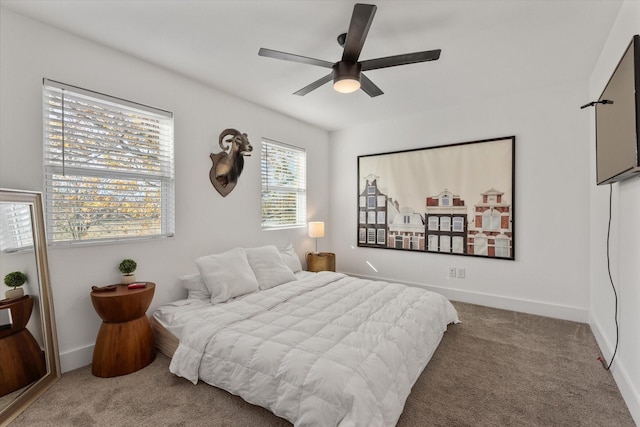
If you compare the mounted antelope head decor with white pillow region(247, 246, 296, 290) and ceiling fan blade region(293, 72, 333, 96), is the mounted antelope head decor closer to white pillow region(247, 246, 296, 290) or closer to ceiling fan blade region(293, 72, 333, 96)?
white pillow region(247, 246, 296, 290)

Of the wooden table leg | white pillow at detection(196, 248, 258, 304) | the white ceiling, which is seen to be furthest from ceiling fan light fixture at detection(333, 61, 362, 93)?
the wooden table leg

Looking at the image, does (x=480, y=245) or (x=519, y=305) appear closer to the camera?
(x=519, y=305)

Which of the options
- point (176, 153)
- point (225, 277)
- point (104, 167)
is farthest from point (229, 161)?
point (225, 277)

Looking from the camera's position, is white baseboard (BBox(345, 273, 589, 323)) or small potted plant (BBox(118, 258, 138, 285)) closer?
small potted plant (BBox(118, 258, 138, 285))

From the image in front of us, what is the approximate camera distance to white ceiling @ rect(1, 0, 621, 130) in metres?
2.05

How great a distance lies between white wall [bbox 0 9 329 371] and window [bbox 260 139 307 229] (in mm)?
153

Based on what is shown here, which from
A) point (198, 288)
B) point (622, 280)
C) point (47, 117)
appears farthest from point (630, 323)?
point (47, 117)

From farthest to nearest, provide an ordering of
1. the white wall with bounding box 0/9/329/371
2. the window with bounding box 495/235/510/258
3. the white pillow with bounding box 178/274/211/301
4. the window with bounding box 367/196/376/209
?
the window with bounding box 367/196/376/209
the window with bounding box 495/235/510/258
the white pillow with bounding box 178/274/211/301
the white wall with bounding box 0/9/329/371

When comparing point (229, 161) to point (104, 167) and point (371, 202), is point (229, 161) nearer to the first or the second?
point (104, 167)

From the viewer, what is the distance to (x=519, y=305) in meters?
3.59

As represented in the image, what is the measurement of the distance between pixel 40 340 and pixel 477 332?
3.66 m

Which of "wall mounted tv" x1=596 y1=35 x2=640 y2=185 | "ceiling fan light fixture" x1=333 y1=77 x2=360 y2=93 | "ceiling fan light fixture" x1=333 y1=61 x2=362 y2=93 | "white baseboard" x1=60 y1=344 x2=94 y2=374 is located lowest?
"white baseboard" x1=60 y1=344 x2=94 y2=374

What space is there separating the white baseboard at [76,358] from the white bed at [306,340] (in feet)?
1.68

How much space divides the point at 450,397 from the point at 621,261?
158cm
